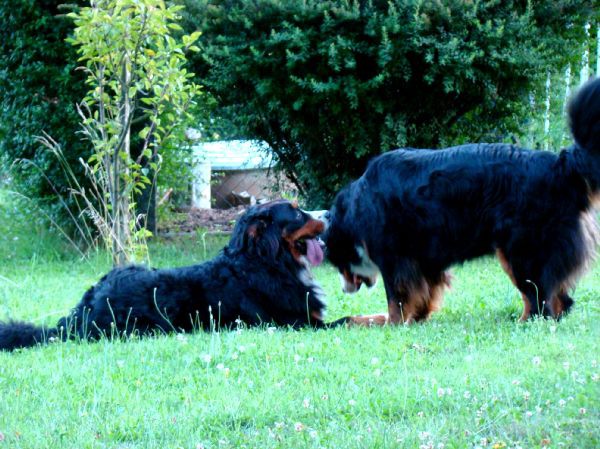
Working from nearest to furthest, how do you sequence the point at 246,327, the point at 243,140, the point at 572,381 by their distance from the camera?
the point at 572,381 → the point at 246,327 → the point at 243,140

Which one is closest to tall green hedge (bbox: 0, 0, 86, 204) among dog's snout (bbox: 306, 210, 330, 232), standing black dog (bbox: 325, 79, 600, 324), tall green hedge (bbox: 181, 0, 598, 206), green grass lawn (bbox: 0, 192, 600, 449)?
tall green hedge (bbox: 181, 0, 598, 206)

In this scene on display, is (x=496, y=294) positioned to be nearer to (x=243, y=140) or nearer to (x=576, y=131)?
(x=576, y=131)

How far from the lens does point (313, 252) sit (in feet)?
23.1

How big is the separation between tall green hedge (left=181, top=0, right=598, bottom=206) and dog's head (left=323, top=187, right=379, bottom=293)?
2548mm

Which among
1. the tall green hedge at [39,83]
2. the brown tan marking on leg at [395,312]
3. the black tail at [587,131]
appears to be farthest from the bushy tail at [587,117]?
the tall green hedge at [39,83]

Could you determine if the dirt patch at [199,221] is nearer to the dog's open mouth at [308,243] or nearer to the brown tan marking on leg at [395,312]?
the dog's open mouth at [308,243]

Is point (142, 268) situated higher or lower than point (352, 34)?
lower

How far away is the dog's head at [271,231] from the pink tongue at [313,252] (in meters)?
0.13

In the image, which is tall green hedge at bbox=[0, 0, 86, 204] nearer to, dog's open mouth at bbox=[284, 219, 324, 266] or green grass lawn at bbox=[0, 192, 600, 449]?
dog's open mouth at bbox=[284, 219, 324, 266]

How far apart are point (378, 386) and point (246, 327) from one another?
2.19m

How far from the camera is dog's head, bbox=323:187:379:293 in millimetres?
7035

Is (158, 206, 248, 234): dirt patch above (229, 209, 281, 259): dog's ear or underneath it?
underneath

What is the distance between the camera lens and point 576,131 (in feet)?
19.0

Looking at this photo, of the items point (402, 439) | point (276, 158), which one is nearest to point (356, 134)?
point (276, 158)
